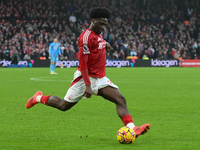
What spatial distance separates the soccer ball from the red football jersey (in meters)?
1.00

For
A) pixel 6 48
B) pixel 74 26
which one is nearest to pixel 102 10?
pixel 6 48

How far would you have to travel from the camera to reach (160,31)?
49.8m

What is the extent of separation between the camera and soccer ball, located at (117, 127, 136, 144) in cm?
684

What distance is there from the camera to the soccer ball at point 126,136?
6.84m

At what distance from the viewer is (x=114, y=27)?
47938mm

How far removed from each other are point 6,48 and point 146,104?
98.6 feet

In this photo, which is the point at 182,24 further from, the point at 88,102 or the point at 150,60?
the point at 88,102

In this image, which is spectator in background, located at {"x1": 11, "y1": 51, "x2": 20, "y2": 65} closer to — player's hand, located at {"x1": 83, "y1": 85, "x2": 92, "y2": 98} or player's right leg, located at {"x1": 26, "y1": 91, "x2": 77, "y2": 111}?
player's right leg, located at {"x1": 26, "y1": 91, "x2": 77, "y2": 111}

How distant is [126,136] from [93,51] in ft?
4.69

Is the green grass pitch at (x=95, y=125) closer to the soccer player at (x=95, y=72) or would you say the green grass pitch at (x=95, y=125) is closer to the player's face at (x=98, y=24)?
the soccer player at (x=95, y=72)

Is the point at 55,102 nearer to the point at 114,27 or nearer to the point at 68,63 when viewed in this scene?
the point at 68,63

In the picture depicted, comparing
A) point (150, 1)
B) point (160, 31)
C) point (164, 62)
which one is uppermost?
point (150, 1)

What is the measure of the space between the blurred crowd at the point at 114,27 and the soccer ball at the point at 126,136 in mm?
33119

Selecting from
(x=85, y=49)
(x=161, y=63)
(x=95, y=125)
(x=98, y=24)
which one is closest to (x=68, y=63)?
(x=161, y=63)
